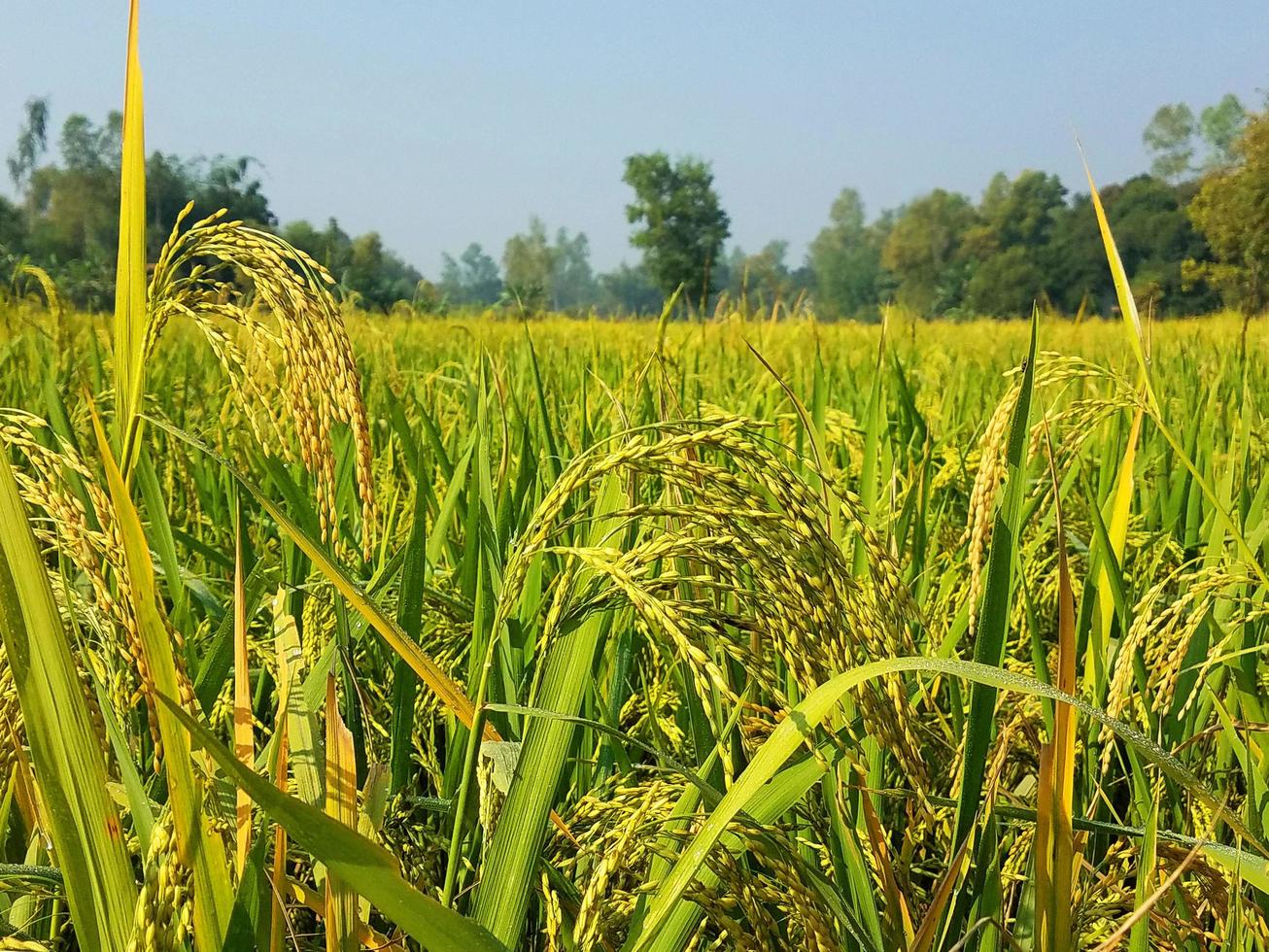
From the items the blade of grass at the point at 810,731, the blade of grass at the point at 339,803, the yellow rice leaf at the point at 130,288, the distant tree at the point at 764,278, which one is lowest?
the blade of grass at the point at 339,803

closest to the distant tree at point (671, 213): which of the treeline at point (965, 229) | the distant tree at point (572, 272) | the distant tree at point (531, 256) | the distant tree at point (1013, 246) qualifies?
the treeline at point (965, 229)

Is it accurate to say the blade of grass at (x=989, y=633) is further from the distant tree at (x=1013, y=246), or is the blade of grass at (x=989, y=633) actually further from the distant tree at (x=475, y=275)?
the distant tree at (x=475, y=275)

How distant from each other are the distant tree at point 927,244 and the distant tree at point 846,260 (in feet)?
14.3

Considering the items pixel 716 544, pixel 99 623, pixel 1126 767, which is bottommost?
pixel 1126 767

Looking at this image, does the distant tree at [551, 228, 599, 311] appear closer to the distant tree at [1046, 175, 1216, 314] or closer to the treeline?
the treeline

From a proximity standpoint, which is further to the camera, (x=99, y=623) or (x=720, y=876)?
(x=99, y=623)

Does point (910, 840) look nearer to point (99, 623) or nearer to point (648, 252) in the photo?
point (99, 623)

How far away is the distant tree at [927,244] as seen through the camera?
250 ft

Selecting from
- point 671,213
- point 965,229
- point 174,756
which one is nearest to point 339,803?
point 174,756

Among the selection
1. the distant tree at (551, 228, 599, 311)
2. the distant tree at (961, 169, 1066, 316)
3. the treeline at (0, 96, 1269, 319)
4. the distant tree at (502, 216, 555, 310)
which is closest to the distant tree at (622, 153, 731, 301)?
the treeline at (0, 96, 1269, 319)

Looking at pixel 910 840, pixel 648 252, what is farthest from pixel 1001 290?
pixel 910 840

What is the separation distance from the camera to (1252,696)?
107 cm

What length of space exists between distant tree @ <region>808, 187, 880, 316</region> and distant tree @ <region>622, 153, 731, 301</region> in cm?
879

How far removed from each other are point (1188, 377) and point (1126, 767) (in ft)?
10.4
